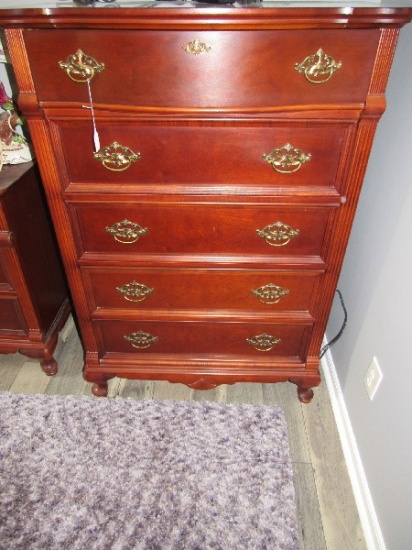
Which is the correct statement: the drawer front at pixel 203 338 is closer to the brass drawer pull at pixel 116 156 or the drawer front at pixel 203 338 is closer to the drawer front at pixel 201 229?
the drawer front at pixel 201 229

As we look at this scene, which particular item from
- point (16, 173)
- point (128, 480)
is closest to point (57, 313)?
point (16, 173)

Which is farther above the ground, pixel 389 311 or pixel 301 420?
pixel 389 311

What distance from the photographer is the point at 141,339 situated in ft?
5.11

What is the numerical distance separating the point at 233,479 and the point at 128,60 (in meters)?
1.37

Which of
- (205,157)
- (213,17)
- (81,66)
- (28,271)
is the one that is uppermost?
(213,17)

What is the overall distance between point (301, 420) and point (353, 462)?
0.25 m

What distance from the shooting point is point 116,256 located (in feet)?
4.37

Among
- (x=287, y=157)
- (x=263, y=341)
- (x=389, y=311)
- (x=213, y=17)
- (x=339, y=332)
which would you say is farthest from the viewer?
(x=339, y=332)

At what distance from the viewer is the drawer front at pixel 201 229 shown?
1214 millimetres

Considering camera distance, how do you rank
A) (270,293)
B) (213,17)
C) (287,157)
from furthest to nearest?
1. (270,293)
2. (287,157)
3. (213,17)

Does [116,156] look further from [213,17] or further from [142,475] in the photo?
[142,475]

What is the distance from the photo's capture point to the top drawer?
946 millimetres

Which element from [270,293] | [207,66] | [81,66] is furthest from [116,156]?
[270,293]

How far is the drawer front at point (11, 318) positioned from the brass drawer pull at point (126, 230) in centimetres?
65
